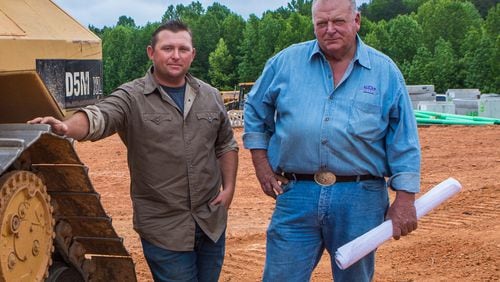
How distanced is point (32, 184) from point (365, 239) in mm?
1427

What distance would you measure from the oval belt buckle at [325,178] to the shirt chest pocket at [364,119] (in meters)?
0.22

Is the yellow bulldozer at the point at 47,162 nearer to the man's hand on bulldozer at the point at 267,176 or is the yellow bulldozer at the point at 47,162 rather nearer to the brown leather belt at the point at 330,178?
the man's hand on bulldozer at the point at 267,176

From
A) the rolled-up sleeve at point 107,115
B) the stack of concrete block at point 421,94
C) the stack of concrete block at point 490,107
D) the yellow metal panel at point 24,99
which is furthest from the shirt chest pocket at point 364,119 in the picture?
the stack of concrete block at point 421,94

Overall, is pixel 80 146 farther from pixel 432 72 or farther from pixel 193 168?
pixel 432 72

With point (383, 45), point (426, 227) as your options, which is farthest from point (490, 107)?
point (383, 45)

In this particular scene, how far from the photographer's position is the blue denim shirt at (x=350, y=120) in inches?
144

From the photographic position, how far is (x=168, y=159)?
3828 millimetres

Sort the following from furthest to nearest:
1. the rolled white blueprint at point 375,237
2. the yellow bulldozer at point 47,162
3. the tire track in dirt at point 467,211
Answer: the tire track in dirt at point 467,211 < the rolled white blueprint at point 375,237 < the yellow bulldozer at point 47,162

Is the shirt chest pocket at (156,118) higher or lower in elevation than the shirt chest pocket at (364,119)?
lower

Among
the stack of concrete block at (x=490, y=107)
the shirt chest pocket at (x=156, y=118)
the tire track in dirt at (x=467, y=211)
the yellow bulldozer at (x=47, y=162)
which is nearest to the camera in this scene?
the yellow bulldozer at (x=47, y=162)

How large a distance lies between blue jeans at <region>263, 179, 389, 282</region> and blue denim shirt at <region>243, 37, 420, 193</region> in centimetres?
9

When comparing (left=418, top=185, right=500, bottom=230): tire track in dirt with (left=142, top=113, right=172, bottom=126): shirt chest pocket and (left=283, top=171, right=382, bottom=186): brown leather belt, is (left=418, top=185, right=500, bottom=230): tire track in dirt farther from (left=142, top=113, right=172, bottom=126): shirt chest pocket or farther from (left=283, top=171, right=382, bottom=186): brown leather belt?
(left=142, top=113, right=172, bottom=126): shirt chest pocket

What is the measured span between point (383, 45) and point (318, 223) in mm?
45755

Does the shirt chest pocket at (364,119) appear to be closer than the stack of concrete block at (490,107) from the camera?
Yes
